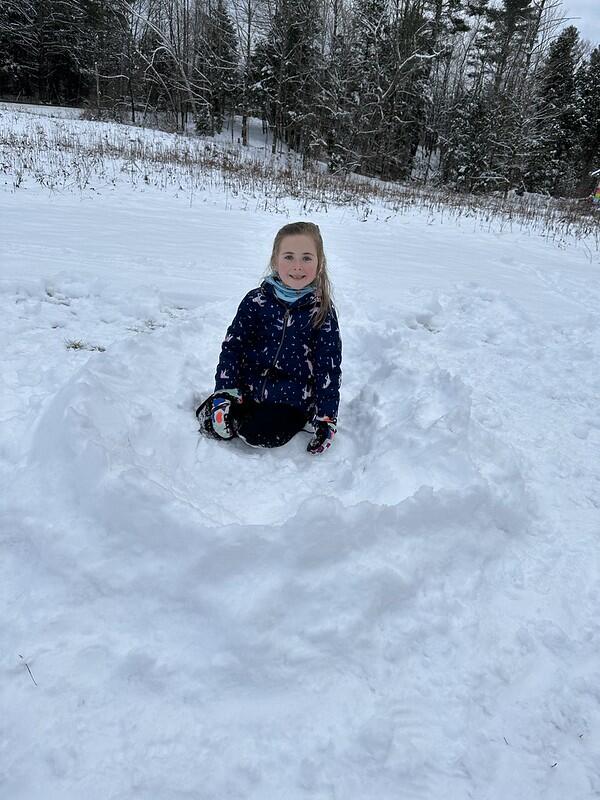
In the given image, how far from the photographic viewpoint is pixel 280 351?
2676mm

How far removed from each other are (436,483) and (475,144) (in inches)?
1007

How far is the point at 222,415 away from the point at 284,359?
0.51 m

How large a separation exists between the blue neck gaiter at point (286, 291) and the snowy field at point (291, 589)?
0.77 metres

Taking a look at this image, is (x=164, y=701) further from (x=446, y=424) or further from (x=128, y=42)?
(x=128, y=42)

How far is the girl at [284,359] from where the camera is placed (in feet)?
8.09

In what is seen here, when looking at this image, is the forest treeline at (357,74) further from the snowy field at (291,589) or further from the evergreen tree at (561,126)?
the snowy field at (291,589)

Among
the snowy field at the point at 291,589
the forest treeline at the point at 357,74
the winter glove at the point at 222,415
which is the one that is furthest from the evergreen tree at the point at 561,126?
the winter glove at the point at 222,415

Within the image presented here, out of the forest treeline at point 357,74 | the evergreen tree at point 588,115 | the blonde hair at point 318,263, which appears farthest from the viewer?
the evergreen tree at point 588,115

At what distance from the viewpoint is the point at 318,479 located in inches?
90.4

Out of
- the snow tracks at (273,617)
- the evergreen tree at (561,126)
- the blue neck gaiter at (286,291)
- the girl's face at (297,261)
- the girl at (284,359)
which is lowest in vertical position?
the snow tracks at (273,617)

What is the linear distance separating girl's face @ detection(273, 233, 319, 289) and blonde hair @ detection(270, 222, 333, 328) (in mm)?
21

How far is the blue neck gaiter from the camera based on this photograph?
256 cm

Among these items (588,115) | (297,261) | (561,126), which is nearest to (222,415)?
(297,261)

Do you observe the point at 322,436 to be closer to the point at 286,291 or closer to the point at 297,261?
the point at 286,291
